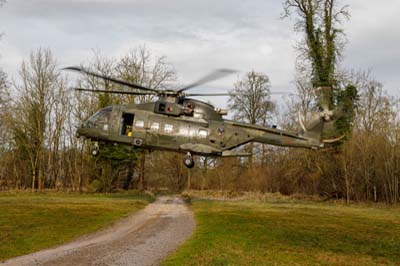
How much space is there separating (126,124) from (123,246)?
8.51 meters

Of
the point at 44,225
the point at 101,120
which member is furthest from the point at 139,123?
the point at 44,225

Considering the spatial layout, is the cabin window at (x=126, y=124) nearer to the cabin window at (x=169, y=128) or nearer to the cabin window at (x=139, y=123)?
A: the cabin window at (x=139, y=123)

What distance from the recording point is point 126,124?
73.7ft

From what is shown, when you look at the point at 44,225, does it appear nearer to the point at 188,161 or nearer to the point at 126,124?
the point at 126,124

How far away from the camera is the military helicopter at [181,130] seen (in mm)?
21828

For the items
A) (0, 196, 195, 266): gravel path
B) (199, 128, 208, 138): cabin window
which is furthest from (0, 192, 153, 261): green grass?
(199, 128, 208, 138): cabin window

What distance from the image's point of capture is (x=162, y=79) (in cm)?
5581

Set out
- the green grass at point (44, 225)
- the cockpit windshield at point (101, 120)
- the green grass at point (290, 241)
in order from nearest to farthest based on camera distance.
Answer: the green grass at point (290, 241) → the green grass at point (44, 225) → the cockpit windshield at point (101, 120)

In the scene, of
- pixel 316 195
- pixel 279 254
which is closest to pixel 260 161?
pixel 316 195

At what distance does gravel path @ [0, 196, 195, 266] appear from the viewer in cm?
1269

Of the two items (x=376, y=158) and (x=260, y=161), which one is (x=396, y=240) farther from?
(x=260, y=161)

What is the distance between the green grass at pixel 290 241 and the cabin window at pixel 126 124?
19.6ft

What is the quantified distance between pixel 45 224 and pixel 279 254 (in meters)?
11.9

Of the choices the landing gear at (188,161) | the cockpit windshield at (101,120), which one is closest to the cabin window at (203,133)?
the landing gear at (188,161)
